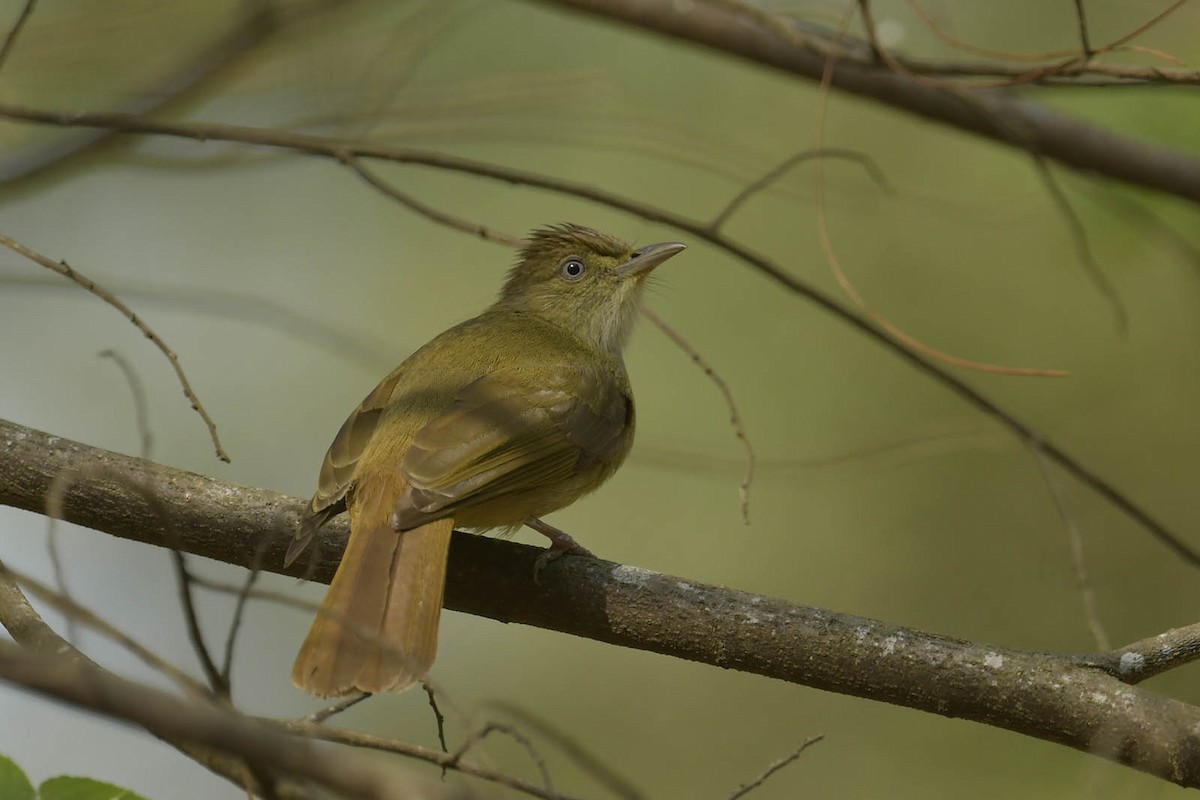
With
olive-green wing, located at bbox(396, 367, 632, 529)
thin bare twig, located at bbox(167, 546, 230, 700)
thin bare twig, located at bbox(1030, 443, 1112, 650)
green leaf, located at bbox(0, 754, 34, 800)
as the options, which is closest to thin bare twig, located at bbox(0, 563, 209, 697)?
thin bare twig, located at bbox(167, 546, 230, 700)

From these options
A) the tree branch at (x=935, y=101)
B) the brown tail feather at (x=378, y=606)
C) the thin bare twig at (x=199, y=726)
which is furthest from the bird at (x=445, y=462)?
the tree branch at (x=935, y=101)

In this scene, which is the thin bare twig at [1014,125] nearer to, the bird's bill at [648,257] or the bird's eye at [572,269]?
the bird's bill at [648,257]

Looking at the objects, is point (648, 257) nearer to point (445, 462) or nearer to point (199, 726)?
point (445, 462)

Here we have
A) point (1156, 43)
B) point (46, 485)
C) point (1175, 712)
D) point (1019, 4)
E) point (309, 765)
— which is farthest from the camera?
point (1019, 4)

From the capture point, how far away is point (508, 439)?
3.98 m

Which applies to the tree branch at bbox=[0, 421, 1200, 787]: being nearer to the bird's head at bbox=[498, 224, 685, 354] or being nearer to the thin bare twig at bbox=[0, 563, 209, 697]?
the thin bare twig at bbox=[0, 563, 209, 697]

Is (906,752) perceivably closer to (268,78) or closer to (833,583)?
(833,583)

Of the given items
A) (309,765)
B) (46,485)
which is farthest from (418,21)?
(309,765)

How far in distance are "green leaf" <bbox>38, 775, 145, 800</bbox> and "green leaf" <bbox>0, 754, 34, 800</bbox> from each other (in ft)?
0.07

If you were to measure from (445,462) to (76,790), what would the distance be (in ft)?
5.52

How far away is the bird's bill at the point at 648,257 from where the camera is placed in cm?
546

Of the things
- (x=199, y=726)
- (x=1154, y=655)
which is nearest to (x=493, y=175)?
(x=1154, y=655)

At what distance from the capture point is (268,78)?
15.3 ft

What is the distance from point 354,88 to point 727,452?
4076mm
